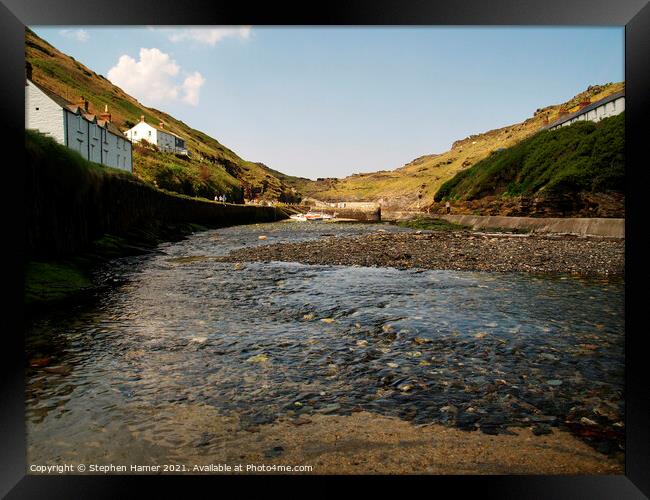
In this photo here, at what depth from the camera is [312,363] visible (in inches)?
256

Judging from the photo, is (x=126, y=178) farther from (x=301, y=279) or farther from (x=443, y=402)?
(x=443, y=402)

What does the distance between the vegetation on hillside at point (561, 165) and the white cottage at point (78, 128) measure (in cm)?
3891

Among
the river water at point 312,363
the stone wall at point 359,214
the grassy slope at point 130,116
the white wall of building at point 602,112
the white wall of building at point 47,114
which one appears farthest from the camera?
the stone wall at point 359,214

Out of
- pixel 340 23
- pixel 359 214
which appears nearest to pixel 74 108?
pixel 340 23

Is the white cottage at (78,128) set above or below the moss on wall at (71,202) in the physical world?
above

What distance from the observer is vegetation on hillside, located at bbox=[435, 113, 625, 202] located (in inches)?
1361

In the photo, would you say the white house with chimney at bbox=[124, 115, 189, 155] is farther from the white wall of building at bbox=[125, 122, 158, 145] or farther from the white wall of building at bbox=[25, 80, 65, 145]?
the white wall of building at bbox=[25, 80, 65, 145]

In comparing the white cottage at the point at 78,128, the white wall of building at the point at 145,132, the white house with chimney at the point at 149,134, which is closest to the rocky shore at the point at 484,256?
the white cottage at the point at 78,128

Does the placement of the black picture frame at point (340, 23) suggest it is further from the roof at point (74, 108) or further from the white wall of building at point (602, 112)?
the white wall of building at point (602, 112)

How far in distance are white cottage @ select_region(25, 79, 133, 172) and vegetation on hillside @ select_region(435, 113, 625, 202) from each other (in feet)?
128

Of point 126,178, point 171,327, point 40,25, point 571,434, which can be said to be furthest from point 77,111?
point 571,434

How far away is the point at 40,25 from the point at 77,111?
1749 inches

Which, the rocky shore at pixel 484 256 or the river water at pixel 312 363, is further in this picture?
the rocky shore at pixel 484 256

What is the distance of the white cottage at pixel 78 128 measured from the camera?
3431cm
